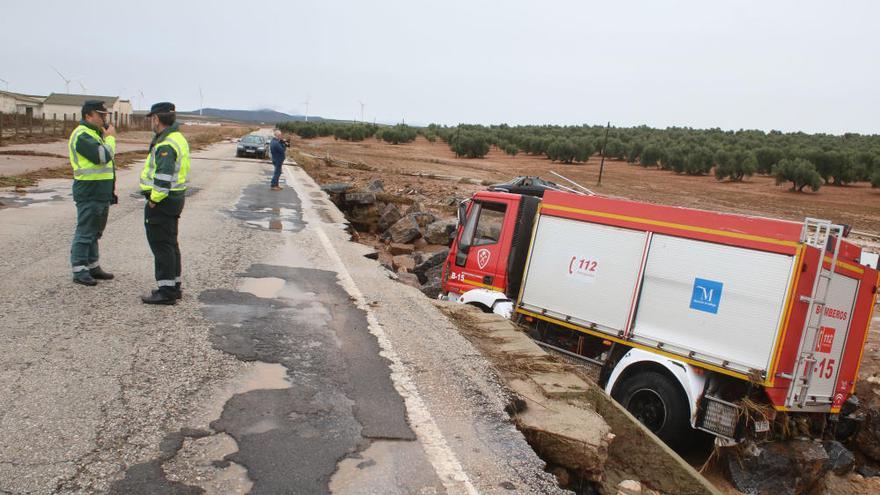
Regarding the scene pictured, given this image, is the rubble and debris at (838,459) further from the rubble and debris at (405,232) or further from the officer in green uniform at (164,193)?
the rubble and debris at (405,232)

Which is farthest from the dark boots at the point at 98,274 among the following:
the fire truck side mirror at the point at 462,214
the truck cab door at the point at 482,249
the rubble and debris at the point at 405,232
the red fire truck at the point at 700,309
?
the rubble and debris at the point at 405,232

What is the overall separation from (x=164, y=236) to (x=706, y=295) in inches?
214

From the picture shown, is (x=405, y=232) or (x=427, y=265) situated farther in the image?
(x=405, y=232)

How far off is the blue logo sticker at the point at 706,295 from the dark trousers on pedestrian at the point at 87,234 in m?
6.35

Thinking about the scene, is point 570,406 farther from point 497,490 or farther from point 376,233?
point 376,233

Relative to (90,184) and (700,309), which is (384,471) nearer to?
(700,309)

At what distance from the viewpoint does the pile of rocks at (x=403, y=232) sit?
13.3 metres

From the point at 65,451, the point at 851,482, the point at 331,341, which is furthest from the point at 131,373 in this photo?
the point at 851,482

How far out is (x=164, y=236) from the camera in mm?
6918

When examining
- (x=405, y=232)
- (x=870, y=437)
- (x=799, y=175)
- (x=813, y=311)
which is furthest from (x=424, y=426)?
(x=799, y=175)

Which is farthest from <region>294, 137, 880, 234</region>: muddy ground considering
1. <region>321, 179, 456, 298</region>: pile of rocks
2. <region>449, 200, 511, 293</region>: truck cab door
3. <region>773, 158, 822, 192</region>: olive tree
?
<region>449, 200, 511, 293</region>: truck cab door

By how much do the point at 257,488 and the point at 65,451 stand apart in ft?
3.66

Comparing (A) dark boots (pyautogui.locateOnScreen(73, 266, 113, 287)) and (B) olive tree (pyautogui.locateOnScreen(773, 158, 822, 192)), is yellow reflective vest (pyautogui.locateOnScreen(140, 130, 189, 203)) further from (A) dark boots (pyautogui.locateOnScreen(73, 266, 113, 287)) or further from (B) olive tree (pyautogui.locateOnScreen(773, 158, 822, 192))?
(B) olive tree (pyautogui.locateOnScreen(773, 158, 822, 192))

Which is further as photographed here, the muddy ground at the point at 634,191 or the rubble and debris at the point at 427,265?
the muddy ground at the point at 634,191
